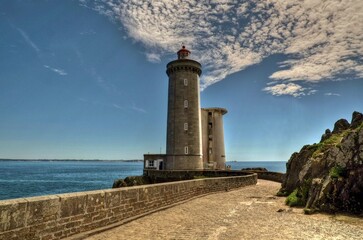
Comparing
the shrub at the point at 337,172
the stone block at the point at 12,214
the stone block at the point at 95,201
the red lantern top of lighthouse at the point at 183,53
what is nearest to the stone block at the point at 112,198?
the stone block at the point at 95,201

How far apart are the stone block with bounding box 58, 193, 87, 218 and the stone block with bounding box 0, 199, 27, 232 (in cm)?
100

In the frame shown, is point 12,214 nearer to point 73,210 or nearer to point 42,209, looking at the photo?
point 42,209

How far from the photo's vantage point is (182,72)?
3803 centimetres

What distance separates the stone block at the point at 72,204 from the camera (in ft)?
21.5

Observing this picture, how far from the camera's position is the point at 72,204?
6828mm

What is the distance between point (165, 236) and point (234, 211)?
15.5 ft

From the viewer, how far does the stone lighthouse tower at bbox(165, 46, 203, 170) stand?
1449 inches

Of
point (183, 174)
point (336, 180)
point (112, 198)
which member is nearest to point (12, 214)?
point (112, 198)

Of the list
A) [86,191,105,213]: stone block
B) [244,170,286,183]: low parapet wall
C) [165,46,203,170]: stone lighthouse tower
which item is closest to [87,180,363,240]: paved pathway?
[86,191,105,213]: stone block

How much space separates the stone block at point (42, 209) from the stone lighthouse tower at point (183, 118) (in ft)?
100

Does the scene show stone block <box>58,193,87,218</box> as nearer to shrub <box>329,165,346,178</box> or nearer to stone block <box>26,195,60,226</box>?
stone block <box>26,195,60,226</box>

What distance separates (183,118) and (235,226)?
94.7 feet

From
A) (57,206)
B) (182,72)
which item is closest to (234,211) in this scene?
(57,206)

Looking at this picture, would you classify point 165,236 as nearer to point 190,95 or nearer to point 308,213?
point 308,213
